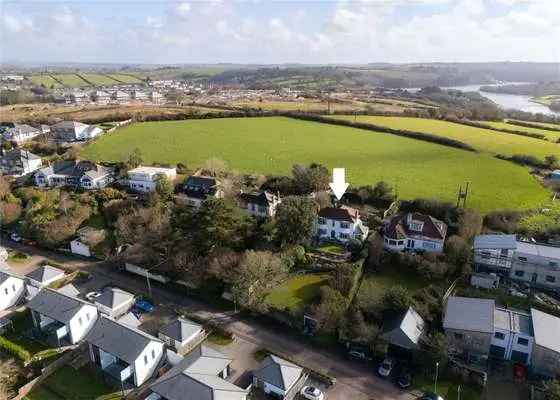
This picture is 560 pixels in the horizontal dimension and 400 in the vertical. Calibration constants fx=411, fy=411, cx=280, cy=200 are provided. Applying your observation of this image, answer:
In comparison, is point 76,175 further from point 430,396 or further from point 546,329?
point 546,329

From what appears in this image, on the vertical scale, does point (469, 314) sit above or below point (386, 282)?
above

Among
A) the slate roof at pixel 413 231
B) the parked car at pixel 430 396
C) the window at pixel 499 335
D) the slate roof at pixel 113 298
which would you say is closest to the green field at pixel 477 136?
the slate roof at pixel 413 231

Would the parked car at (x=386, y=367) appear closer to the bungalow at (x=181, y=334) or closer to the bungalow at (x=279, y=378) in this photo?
the bungalow at (x=279, y=378)

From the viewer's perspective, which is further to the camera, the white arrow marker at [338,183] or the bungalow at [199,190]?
the white arrow marker at [338,183]

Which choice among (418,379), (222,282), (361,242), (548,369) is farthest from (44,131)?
(548,369)

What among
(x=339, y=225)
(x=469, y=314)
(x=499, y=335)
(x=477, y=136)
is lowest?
(x=499, y=335)

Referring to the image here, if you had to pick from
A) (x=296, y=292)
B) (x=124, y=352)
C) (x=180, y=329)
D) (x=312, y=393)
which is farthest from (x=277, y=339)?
(x=124, y=352)

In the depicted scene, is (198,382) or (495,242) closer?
(198,382)
